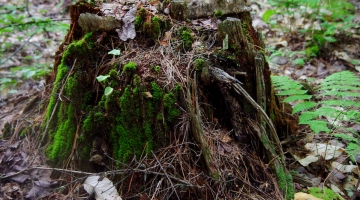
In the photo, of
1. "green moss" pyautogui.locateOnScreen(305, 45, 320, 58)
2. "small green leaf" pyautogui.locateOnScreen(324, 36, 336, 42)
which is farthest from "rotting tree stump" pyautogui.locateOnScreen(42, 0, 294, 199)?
"small green leaf" pyautogui.locateOnScreen(324, 36, 336, 42)

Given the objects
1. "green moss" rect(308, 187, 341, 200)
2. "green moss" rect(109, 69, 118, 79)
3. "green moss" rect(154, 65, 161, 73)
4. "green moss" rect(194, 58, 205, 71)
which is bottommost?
"green moss" rect(308, 187, 341, 200)

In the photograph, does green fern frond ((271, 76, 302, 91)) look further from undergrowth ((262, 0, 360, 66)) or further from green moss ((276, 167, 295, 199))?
undergrowth ((262, 0, 360, 66))

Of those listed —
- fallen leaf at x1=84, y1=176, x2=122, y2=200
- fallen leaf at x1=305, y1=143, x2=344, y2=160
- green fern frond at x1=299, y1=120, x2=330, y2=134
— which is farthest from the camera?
fallen leaf at x1=305, y1=143, x2=344, y2=160

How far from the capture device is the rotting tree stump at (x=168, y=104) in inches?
85.3

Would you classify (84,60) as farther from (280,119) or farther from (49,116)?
(280,119)

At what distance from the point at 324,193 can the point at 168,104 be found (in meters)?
1.39

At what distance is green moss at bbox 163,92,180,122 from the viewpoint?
7.28ft

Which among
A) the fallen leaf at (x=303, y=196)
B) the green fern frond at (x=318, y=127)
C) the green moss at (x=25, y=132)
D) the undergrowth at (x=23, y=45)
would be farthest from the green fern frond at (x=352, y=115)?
the undergrowth at (x=23, y=45)

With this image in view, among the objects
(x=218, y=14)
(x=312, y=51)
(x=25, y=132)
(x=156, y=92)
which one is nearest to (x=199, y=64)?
(x=156, y=92)

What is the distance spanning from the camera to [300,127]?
10.1 feet

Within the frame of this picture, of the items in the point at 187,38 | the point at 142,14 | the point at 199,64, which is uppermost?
the point at 142,14

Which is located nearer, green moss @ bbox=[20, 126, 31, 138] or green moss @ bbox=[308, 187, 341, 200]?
green moss @ bbox=[308, 187, 341, 200]

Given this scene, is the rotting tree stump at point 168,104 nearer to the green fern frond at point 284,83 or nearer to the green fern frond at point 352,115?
the green fern frond at point 284,83

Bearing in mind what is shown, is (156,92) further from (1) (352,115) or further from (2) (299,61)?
(2) (299,61)
